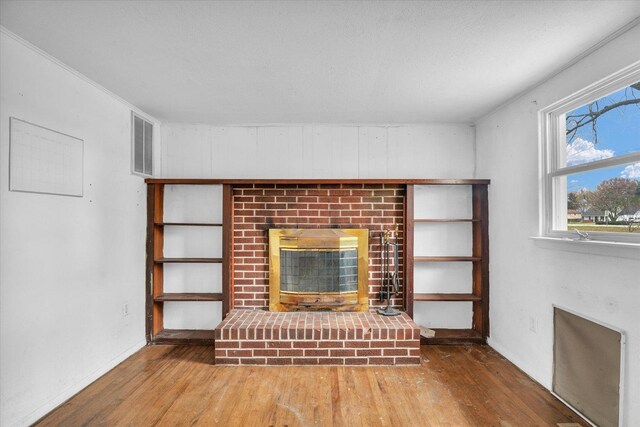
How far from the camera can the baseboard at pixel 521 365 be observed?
257 cm

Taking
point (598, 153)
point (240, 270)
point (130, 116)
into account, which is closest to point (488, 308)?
point (598, 153)

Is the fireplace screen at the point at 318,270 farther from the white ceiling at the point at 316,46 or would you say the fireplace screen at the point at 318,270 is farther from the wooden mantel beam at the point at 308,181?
the white ceiling at the point at 316,46

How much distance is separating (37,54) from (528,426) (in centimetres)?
383

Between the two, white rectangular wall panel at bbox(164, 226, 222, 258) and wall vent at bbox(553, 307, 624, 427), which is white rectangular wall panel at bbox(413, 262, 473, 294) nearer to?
wall vent at bbox(553, 307, 624, 427)

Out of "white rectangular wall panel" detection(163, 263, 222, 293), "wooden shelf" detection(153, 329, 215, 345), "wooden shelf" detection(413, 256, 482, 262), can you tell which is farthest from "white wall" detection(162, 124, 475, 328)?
"wooden shelf" detection(153, 329, 215, 345)

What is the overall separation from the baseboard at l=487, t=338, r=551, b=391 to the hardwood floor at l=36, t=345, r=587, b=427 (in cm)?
6

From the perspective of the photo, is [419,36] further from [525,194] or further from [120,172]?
[120,172]

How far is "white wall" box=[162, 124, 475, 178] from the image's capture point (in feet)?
12.3

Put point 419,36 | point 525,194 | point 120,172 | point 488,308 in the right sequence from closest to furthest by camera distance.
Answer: point 419,36, point 525,194, point 120,172, point 488,308

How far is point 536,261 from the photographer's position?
8.82 ft

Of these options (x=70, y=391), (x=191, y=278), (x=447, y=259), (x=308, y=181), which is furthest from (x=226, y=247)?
(x=447, y=259)

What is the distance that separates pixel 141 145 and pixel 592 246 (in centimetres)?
376

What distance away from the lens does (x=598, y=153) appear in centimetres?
221

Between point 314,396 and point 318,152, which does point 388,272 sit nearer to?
point 314,396
